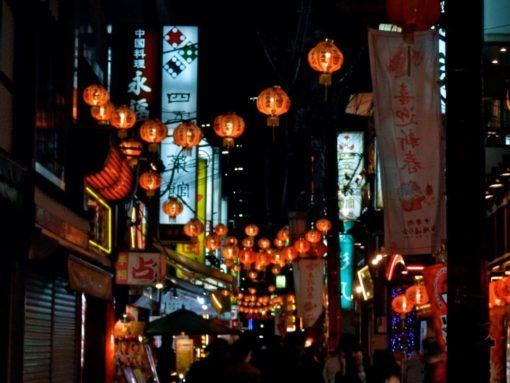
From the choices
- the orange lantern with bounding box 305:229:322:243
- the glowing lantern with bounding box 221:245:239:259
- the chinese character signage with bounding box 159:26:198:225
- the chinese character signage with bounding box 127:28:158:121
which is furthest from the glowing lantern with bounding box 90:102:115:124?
the glowing lantern with bounding box 221:245:239:259

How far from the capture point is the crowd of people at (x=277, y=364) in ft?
37.7

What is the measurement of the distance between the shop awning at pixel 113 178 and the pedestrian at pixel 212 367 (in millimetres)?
10108

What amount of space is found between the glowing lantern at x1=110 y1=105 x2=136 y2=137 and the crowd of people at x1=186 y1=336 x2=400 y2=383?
613 cm

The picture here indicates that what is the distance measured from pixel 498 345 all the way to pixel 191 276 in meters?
21.7

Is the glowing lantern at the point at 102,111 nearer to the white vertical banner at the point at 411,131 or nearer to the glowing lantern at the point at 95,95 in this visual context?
the glowing lantern at the point at 95,95

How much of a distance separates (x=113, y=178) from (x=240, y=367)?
518 inches

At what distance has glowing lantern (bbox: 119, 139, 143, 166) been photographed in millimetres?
24297

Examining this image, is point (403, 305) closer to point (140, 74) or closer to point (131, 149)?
point (140, 74)

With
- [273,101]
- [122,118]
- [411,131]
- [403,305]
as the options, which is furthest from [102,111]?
[403,305]

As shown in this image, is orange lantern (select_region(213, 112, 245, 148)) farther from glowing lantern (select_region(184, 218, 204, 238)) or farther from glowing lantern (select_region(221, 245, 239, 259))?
glowing lantern (select_region(221, 245, 239, 259))

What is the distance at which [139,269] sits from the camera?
26.2 m

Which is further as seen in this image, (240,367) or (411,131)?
(411,131)

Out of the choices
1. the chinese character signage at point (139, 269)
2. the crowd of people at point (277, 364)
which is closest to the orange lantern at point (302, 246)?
the crowd of people at point (277, 364)

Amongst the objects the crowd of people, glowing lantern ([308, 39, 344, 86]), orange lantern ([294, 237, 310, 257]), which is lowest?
the crowd of people
